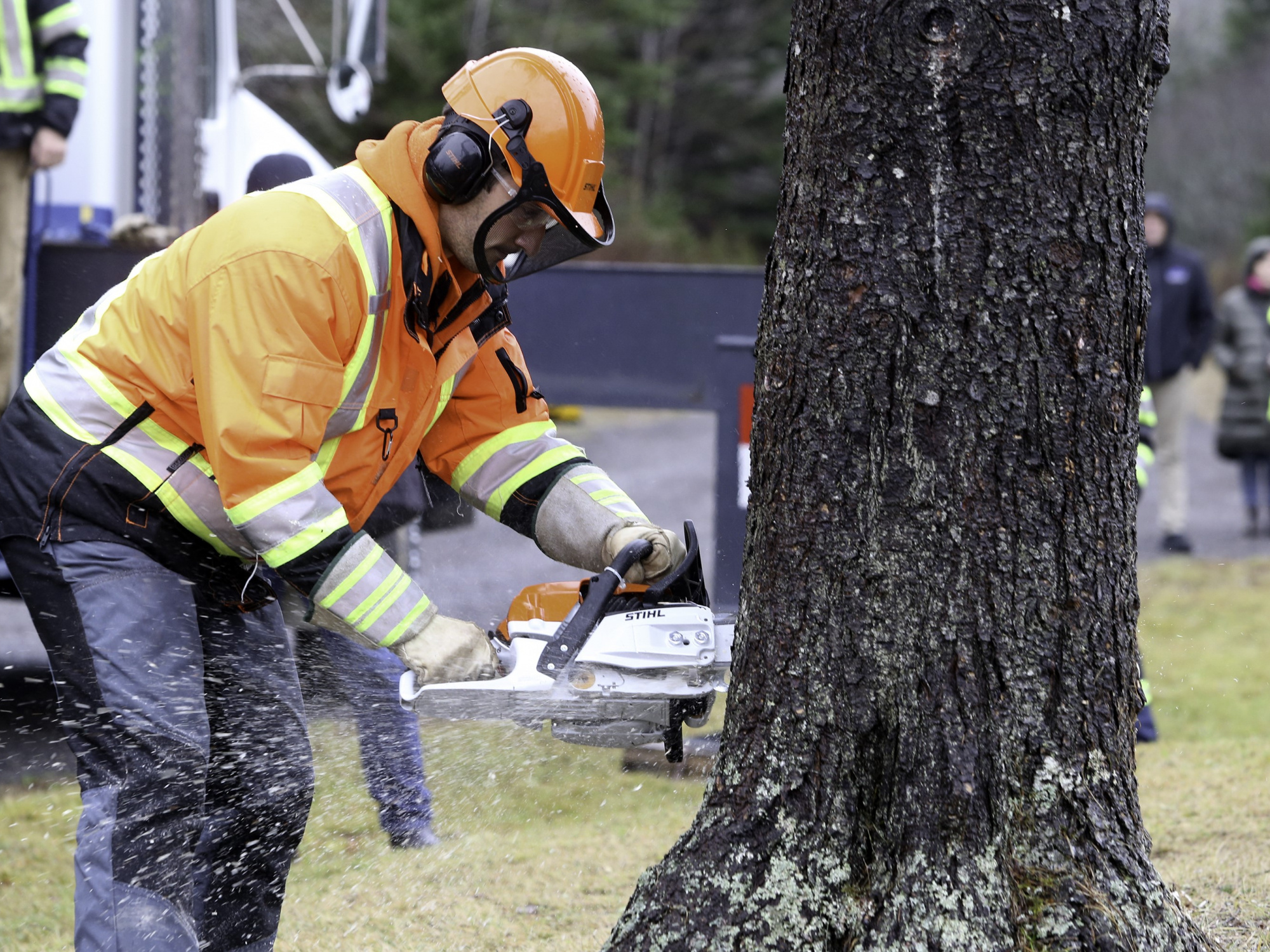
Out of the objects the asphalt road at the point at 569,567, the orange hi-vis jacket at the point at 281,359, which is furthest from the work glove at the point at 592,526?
the asphalt road at the point at 569,567

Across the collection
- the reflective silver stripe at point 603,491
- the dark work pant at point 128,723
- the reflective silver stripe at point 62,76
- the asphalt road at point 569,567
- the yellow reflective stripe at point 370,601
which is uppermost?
the reflective silver stripe at point 62,76

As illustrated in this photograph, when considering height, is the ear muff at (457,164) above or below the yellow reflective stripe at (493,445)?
above

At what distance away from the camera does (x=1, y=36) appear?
4.20 meters

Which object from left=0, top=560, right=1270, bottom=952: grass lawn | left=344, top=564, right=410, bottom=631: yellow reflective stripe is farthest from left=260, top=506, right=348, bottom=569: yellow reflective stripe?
left=0, top=560, right=1270, bottom=952: grass lawn

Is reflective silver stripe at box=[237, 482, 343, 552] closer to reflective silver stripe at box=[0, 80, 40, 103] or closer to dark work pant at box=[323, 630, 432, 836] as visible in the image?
dark work pant at box=[323, 630, 432, 836]

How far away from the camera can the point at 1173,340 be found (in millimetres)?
7676

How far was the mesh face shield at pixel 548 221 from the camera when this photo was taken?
89.0 inches

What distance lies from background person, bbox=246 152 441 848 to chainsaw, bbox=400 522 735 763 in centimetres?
105

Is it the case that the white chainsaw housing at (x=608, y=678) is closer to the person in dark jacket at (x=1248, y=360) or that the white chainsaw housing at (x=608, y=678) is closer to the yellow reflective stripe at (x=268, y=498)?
the yellow reflective stripe at (x=268, y=498)

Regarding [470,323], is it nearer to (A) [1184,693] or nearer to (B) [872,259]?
(B) [872,259]

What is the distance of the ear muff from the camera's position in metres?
2.22

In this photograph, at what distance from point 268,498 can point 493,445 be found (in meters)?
Answer: 0.73

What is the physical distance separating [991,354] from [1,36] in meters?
3.71

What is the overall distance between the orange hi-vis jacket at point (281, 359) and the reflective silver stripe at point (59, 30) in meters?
2.33
